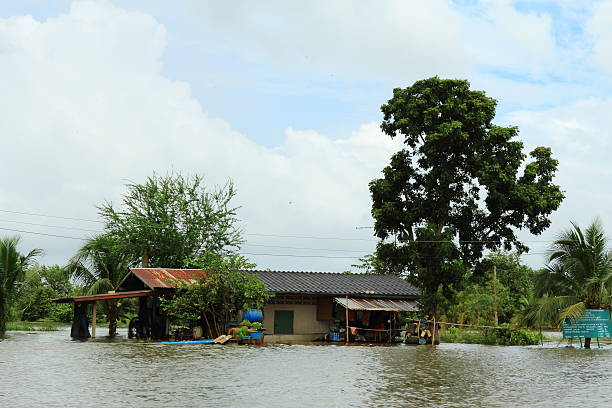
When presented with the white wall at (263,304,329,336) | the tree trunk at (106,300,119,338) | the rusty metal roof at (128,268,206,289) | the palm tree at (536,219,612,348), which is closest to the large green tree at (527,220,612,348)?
the palm tree at (536,219,612,348)

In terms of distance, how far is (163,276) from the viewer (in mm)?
32406

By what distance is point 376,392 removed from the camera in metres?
12.9

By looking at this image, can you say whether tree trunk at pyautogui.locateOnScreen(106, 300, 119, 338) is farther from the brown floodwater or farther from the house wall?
the brown floodwater

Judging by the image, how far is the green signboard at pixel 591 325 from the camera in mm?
28250

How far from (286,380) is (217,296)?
15.8m

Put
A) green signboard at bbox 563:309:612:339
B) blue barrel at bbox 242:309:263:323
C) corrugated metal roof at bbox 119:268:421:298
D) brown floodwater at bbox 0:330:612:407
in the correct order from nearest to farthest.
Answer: brown floodwater at bbox 0:330:612:407 < green signboard at bbox 563:309:612:339 < blue barrel at bbox 242:309:263:323 < corrugated metal roof at bbox 119:268:421:298

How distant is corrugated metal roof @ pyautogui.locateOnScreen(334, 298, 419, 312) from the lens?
34.1 metres

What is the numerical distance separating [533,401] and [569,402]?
62cm

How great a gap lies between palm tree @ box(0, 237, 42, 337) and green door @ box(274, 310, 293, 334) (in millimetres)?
12373

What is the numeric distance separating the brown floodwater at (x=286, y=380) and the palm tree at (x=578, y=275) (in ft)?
19.3

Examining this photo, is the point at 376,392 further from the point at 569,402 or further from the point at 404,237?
the point at 404,237

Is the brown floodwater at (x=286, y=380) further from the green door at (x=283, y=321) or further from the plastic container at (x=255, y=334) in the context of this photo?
the green door at (x=283, y=321)

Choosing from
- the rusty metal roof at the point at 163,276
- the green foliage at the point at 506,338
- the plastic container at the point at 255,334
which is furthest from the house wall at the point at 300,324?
the green foliage at the point at 506,338

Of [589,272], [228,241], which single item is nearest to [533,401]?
[589,272]
